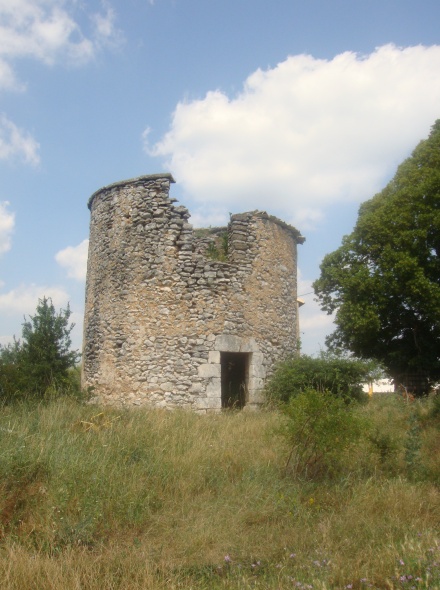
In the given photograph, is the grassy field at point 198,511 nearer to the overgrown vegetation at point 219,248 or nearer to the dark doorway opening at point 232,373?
the overgrown vegetation at point 219,248

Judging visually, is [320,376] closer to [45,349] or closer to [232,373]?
[232,373]

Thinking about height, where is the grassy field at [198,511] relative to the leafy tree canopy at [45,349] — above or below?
below

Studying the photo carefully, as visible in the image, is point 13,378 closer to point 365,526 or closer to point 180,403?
point 180,403

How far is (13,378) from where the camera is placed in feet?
30.1

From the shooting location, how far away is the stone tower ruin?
421 inches

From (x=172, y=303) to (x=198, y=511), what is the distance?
607 cm

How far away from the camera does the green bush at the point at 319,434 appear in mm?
6312

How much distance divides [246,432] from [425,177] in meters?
11.6

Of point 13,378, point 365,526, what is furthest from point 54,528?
point 13,378

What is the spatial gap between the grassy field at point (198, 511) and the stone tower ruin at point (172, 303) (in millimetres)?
2939

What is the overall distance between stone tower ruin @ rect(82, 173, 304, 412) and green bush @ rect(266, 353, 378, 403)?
15.2 inches

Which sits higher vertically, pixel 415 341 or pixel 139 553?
pixel 415 341

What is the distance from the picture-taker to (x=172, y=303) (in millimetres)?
10914

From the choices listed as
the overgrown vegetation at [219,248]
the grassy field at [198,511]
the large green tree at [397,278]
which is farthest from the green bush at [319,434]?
the large green tree at [397,278]
